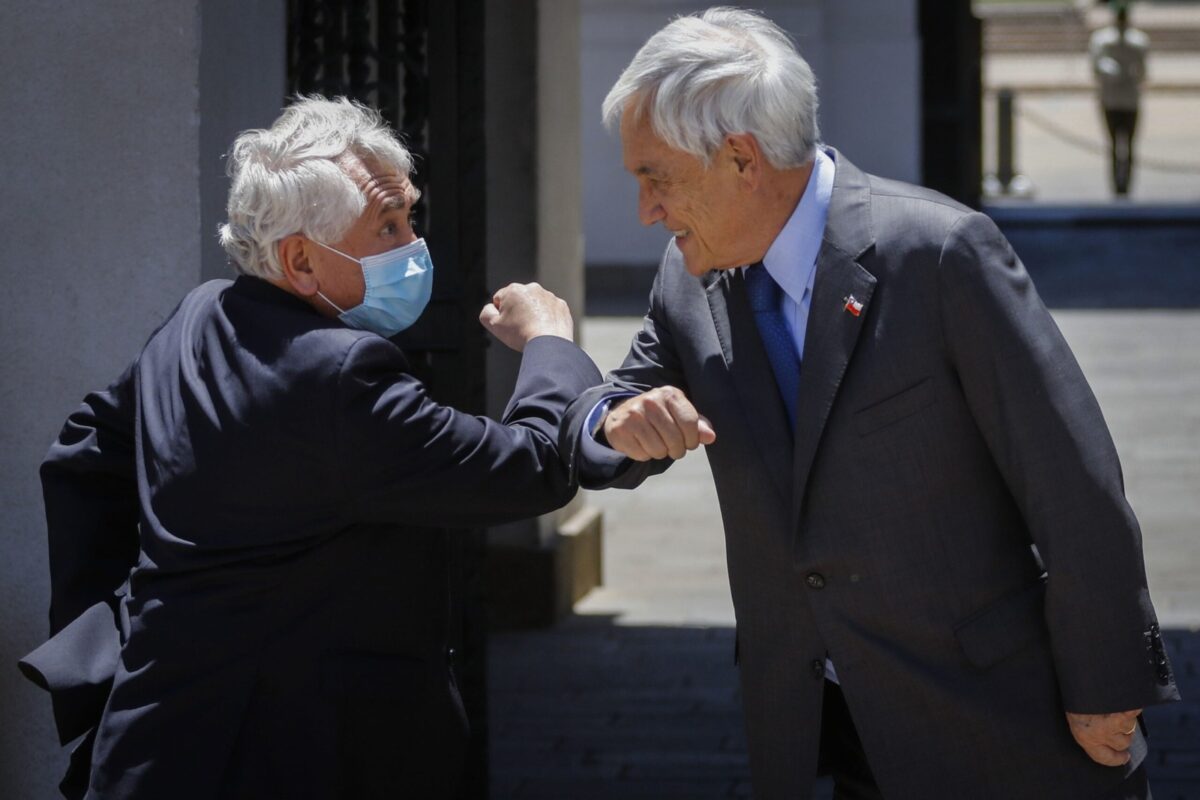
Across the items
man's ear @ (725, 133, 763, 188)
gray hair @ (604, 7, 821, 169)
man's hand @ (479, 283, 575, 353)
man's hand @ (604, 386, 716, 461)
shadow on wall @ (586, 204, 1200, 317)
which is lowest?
shadow on wall @ (586, 204, 1200, 317)

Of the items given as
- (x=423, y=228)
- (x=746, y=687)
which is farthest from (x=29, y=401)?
(x=746, y=687)

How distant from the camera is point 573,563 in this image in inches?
287

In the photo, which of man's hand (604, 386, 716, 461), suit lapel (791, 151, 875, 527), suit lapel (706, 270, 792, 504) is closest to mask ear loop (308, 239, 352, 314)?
man's hand (604, 386, 716, 461)

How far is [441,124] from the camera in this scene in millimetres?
4371

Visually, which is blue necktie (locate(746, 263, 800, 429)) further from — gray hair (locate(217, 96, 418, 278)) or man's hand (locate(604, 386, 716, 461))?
gray hair (locate(217, 96, 418, 278))

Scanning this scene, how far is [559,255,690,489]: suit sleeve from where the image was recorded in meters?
2.79

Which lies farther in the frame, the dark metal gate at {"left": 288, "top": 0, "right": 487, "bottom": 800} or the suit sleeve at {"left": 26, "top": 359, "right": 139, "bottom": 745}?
the dark metal gate at {"left": 288, "top": 0, "right": 487, "bottom": 800}

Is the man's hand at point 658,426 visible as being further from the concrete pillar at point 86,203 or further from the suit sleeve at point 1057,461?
the concrete pillar at point 86,203

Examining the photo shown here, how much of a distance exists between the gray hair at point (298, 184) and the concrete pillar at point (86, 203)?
1.17 m

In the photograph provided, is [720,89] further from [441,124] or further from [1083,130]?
[1083,130]

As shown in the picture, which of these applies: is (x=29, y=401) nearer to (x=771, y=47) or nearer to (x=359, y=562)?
(x=359, y=562)

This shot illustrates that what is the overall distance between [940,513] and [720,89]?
695mm

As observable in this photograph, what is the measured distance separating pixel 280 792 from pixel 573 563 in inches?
180

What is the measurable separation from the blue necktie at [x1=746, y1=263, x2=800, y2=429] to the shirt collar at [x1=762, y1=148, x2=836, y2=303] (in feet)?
0.18
